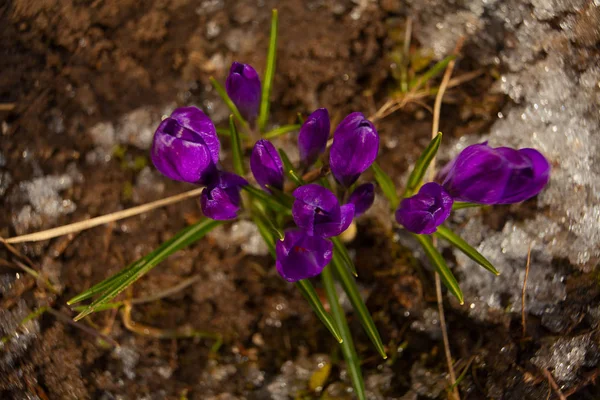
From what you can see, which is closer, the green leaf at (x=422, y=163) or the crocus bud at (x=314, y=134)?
the crocus bud at (x=314, y=134)

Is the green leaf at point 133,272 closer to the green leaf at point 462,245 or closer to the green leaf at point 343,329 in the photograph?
the green leaf at point 343,329

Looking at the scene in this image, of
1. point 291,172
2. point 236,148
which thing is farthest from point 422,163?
point 236,148

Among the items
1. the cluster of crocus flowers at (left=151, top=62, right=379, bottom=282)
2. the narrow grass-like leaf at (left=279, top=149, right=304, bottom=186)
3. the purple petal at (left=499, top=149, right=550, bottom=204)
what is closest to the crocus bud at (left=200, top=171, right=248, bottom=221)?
the cluster of crocus flowers at (left=151, top=62, right=379, bottom=282)

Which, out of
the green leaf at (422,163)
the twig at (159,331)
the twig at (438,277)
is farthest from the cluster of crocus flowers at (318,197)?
the twig at (159,331)

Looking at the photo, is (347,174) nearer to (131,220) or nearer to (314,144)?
(314,144)

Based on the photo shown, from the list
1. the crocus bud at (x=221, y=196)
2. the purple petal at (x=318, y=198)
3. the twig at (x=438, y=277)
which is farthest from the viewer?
the twig at (x=438, y=277)

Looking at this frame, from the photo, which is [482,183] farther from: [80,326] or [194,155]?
[80,326]

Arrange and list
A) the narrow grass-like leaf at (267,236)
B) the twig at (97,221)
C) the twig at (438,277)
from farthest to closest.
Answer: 1. the twig at (97,221)
2. the twig at (438,277)
3. the narrow grass-like leaf at (267,236)
